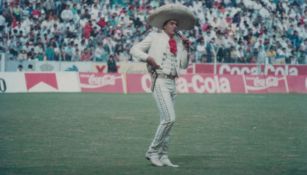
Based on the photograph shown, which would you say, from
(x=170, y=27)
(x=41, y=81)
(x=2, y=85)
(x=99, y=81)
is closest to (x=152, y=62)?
(x=170, y=27)

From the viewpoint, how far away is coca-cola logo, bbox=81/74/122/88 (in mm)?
29031

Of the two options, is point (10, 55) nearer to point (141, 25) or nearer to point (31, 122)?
point (141, 25)

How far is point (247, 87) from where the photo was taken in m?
30.8

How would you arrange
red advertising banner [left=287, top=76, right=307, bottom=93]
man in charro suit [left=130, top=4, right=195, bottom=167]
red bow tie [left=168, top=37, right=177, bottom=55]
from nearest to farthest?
man in charro suit [left=130, top=4, right=195, bottom=167]
red bow tie [left=168, top=37, right=177, bottom=55]
red advertising banner [left=287, top=76, right=307, bottom=93]

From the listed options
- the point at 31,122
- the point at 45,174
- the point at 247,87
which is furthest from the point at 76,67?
the point at 45,174

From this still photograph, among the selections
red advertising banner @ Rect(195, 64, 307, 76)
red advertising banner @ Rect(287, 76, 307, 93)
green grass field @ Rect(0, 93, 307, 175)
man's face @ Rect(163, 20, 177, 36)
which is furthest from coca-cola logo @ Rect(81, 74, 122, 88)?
man's face @ Rect(163, 20, 177, 36)

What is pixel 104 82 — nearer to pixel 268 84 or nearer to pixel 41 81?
pixel 41 81

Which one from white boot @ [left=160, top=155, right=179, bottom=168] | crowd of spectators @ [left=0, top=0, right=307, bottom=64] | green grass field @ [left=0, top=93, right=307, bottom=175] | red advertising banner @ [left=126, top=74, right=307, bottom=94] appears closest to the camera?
green grass field @ [left=0, top=93, right=307, bottom=175]

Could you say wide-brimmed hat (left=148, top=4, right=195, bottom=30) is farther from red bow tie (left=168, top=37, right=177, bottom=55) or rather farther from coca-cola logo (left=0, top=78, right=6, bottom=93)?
coca-cola logo (left=0, top=78, right=6, bottom=93)

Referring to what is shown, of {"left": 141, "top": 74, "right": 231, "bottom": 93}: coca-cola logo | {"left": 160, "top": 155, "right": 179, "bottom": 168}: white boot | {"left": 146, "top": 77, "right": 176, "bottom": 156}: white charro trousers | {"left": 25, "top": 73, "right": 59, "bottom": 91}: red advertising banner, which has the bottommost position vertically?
{"left": 141, "top": 74, "right": 231, "bottom": 93}: coca-cola logo

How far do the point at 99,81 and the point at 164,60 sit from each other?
19.7 meters

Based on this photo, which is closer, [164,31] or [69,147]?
[164,31]

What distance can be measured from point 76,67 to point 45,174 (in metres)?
23.3

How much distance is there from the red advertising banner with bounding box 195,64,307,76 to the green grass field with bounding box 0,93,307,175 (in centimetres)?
969
